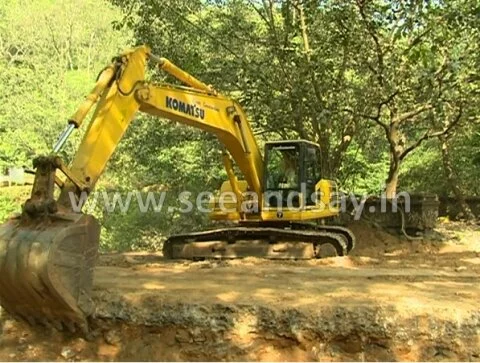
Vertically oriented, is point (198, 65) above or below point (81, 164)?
above

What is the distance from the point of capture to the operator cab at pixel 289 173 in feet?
36.0

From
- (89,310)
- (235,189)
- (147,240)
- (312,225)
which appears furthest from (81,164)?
(147,240)

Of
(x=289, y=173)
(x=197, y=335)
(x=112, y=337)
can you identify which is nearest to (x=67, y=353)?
(x=112, y=337)

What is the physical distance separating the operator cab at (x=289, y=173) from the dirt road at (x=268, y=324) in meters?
3.65

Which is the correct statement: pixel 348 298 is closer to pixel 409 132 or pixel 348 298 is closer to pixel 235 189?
pixel 235 189

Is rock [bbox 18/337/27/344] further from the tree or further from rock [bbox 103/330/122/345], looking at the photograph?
the tree

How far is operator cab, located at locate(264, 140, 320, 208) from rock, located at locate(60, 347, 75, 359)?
551 cm

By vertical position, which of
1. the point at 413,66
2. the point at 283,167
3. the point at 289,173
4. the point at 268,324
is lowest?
→ the point at 268,324

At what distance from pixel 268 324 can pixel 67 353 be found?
194 centimetres

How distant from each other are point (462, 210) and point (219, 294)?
14.5m

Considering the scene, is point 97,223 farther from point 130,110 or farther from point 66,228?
point 130,110

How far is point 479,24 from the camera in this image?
9.16 meters

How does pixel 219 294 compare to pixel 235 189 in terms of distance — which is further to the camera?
pixel 235 189

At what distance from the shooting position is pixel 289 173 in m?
11.1
